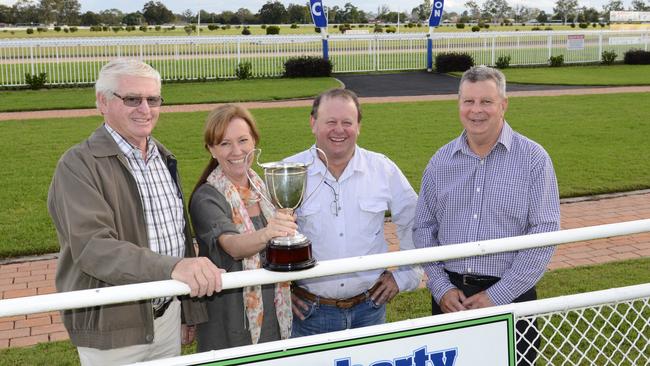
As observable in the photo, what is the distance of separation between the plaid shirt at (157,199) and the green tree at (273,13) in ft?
355

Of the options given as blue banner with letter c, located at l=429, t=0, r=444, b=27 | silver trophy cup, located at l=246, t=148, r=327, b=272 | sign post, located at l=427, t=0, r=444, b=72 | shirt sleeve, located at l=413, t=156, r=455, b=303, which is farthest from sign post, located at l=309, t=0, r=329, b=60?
silver trophy cup, located at l=246, t=148, r=327, b=272

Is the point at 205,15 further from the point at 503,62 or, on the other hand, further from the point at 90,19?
the point at 503,62

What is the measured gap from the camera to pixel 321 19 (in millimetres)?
26688

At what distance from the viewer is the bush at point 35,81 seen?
72.1ft

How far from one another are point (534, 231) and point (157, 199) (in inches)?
66.2

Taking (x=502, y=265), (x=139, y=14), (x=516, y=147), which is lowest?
(x=502, y=265)

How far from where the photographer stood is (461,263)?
134 inches

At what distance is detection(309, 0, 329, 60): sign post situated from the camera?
2658 cm

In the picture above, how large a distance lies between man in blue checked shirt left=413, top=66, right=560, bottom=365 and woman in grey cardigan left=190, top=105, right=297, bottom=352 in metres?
0.89

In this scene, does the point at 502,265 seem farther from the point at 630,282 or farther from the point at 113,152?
the point at 630,282

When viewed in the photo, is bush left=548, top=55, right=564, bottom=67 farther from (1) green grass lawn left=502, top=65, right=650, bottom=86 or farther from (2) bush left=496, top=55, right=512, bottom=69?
(2) bush left=496, top=55, right=512, bottom=69

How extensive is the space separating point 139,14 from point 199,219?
12505 cm

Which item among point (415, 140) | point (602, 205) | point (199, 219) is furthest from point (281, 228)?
point (415, 140)

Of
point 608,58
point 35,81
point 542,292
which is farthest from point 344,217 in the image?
point 608,58
